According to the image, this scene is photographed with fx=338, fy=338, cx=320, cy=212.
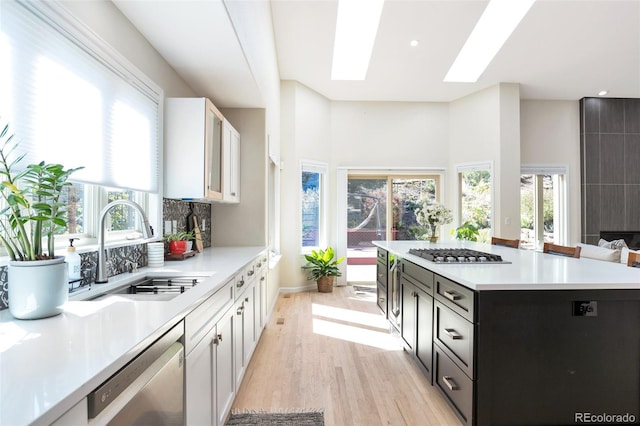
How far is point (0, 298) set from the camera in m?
1.16

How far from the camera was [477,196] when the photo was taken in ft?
19.5

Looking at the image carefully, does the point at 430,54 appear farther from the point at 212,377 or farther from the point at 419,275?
the point at 212,377

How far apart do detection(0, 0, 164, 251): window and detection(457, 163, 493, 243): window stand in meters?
5.20

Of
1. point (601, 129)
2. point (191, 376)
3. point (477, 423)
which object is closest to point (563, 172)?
point (601, 129)

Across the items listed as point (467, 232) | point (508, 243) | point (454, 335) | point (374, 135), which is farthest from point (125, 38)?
point (467, 232)

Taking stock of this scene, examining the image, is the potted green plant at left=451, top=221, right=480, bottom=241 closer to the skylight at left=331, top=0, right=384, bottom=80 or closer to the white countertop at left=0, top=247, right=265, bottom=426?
the skylight at left=331, top=0, right=384, bottom=80

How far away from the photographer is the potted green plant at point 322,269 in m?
5.50

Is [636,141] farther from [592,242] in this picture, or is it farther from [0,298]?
[0,298]

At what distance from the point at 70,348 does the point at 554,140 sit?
7589 millimetres

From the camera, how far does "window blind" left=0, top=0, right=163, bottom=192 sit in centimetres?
124

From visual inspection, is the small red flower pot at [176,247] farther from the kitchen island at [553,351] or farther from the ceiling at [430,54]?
the kitchen island at [553,351]

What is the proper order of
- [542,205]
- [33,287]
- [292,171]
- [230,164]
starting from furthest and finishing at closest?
1. [542,205]
2. [292,171]
3. [230,164]
4. [33,287]

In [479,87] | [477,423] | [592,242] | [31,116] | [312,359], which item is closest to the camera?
[31,116]

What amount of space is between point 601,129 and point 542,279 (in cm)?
644
